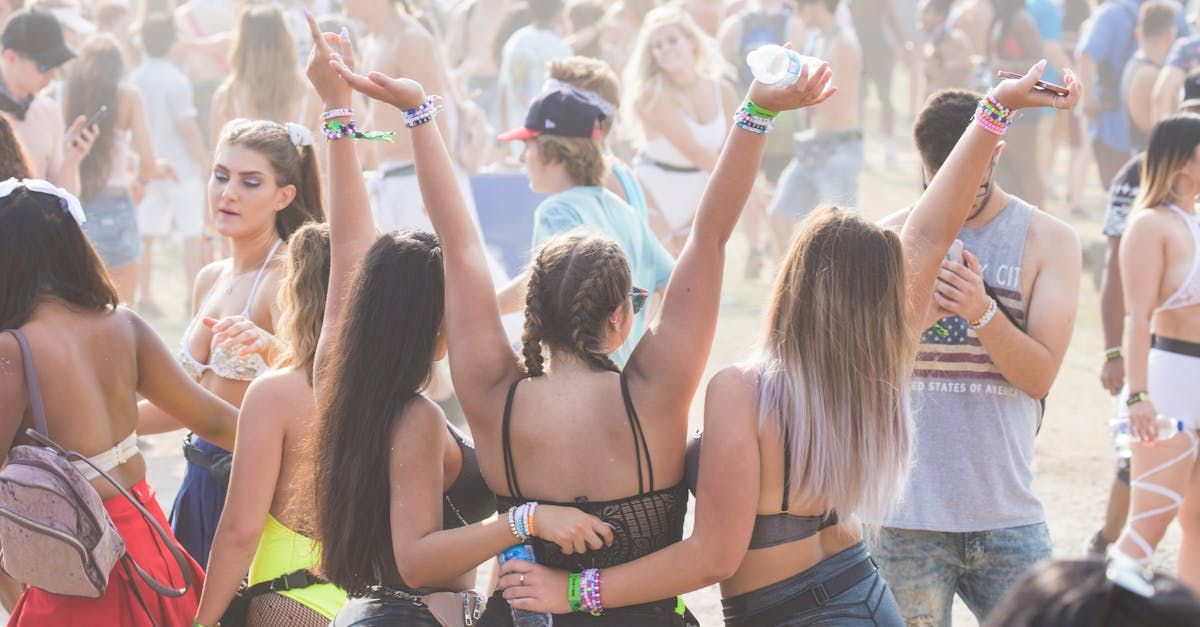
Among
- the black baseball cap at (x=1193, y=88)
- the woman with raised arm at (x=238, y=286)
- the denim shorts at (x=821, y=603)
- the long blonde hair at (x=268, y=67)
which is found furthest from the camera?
the long blonde hair at (x=268, y=67)

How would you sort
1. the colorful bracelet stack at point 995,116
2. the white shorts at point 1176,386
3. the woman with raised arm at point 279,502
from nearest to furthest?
the colorful bracelet stack at point 995,116 < the woman with raised arm at point 279,502 < the white shorts at point 1176,386

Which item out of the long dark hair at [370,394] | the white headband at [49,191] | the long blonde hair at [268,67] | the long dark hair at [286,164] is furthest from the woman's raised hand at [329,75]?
the long blonde hair at [268,67]

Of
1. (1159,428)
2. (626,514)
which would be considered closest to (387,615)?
(626,514)

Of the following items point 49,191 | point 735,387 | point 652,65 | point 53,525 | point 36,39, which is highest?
point 36,39

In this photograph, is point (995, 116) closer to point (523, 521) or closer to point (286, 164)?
point (523, 521)

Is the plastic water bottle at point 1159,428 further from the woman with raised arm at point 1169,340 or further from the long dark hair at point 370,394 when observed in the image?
the long dark hair at point 370,394

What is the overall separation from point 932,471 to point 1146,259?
1.66 metres

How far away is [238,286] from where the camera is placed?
4.07 m

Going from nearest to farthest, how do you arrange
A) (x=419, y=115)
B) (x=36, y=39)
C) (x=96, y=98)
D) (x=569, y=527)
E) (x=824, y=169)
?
(x=569, y=527), (x=419, y=115), (x=36, y=39), (x=96, y=98), (x=824, y=169)

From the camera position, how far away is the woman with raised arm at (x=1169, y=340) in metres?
4.68

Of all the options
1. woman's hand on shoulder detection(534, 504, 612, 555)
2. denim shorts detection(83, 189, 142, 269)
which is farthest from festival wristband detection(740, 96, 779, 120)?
denim shorts detection(83, 189, 142, 269)

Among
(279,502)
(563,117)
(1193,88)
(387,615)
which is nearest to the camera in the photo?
(387,615)

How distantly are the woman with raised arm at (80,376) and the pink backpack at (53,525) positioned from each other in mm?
111

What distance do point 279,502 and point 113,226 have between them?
5.47 m
